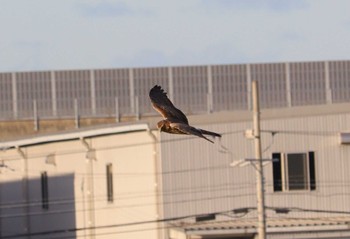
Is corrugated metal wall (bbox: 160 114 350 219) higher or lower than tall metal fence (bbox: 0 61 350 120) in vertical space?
lower

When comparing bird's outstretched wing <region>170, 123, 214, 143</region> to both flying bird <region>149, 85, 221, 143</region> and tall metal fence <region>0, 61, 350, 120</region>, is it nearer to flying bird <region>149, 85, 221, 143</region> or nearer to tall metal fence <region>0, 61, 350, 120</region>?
flying bird <region>149, 85, 221, 143</region>

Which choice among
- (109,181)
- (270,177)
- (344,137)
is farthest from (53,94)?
(344,137)

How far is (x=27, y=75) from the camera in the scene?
231ft

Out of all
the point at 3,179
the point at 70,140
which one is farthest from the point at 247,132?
the point at 3,179

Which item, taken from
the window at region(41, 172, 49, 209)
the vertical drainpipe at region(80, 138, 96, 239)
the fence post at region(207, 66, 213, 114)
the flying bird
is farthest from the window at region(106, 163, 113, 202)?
the flying bird

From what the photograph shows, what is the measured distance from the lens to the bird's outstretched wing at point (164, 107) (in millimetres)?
18719

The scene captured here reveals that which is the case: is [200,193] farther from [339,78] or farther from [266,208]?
[339,78]

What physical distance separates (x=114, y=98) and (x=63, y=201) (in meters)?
13.0

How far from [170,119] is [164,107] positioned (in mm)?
673

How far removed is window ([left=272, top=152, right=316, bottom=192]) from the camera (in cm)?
4872

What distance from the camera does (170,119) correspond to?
18.5m

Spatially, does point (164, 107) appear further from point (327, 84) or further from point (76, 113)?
point (76, 113)

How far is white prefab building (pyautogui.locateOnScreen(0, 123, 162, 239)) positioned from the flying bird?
29.7m

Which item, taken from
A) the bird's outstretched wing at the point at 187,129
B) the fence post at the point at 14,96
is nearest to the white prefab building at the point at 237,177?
the fence post at the point at 14,96
